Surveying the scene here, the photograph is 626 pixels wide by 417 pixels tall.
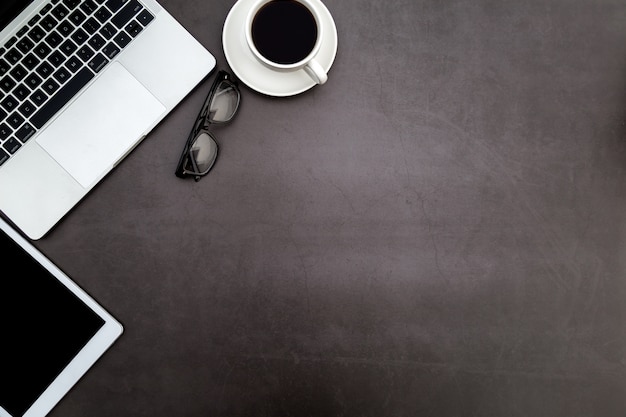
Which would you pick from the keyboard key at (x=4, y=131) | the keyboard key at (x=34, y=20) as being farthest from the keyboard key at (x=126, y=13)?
the keyboard key at (x=4, y=131)

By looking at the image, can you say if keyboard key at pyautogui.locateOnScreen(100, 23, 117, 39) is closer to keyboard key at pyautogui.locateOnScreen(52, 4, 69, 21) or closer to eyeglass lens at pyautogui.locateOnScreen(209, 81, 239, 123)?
keyboard key at pyautogui.locateOnScreen(52, 4, 69, 21)

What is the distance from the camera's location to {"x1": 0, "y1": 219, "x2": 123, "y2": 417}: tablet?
0.74 m

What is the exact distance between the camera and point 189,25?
793 mm

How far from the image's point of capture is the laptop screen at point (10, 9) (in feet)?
2.29

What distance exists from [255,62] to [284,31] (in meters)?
0.07

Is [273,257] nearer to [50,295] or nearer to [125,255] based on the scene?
[125,255]

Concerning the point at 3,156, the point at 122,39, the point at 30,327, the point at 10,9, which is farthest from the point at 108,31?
the point at 30,327

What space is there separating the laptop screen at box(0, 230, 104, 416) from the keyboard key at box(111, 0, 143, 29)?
13.5 inches

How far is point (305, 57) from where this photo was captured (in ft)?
2.42

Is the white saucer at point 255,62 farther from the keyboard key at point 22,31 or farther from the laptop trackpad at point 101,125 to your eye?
the keyboard key at point 22,31

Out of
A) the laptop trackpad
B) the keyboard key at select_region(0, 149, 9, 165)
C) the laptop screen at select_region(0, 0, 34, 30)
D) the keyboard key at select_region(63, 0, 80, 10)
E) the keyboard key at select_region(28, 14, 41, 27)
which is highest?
the laptop screen at select_region(0, 0, 34, 30)

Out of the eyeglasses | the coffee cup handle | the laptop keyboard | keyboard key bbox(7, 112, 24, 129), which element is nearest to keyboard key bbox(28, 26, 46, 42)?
the laptop keyboard

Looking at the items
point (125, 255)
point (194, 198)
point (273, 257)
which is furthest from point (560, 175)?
point (125, 255)

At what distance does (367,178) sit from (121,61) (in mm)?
401
